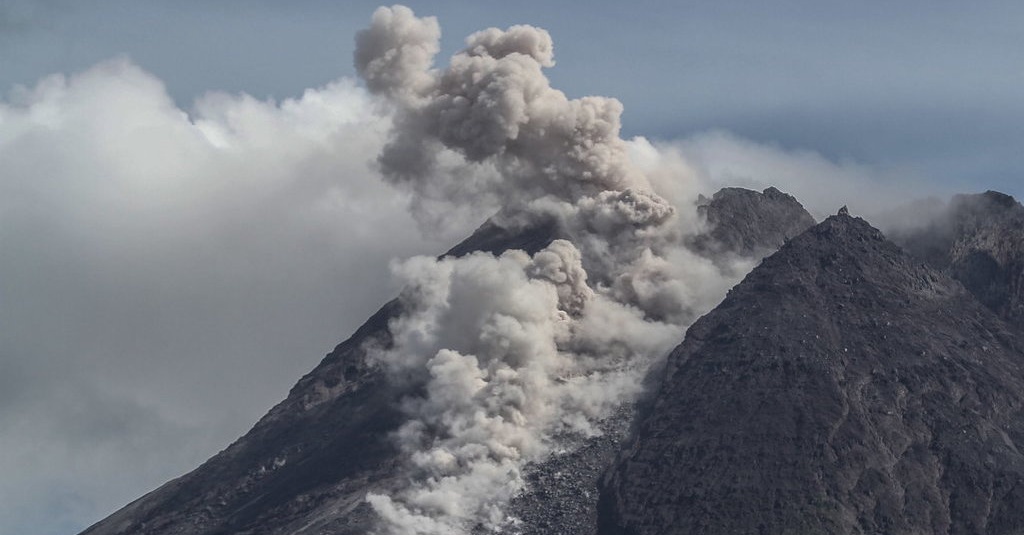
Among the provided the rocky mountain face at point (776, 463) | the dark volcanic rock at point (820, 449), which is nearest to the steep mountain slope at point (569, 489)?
the rocky mountain face at point (776, 463)

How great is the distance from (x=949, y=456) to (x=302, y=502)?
172 ft

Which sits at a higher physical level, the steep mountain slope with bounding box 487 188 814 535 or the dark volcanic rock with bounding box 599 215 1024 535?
the steep mountain slope with bounding box 487 188 814 535

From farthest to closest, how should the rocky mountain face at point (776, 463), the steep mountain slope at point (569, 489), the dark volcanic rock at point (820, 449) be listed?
the steep mountain slope at point (569, 489), the rocky mountain face at point (776, 463), the dark volcanic rock at point (820, 449)

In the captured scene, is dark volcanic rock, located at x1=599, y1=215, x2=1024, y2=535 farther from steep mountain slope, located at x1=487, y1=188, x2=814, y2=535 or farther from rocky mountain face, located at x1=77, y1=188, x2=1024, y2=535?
steep mountain slope, located at x1=487, y1=188, x2=814, y2=535

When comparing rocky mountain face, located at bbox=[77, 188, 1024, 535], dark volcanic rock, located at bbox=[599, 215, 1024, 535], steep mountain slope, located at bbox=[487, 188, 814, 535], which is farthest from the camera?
steep mountain slope, located at bbox=[487, 188, 814, 535]

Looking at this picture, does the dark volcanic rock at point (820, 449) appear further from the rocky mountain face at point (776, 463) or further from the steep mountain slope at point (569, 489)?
the steep mountain slope at point (569, 489)

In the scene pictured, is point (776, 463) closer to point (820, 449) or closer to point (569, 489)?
point (820, 449)

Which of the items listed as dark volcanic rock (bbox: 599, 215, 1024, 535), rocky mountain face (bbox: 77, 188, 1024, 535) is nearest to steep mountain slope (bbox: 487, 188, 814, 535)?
rocky mountain face (bbox: 77, 188, 1024, 535)

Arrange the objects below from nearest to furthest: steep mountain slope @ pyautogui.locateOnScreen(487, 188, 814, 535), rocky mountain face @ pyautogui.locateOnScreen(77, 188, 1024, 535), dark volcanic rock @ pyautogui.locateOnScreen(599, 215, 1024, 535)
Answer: dark volcanic rock @ pyautogui.locateOnScreen(599, 215, 1024, 535) < rocky mountain face @ pyautogui.locateOnScreen(77, 188, 1024, 535) < steep mountain slope @ pyautogui.locateOnScreen(487, 188, 814, 535)

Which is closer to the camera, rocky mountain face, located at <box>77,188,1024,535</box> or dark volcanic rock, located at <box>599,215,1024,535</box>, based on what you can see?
dark volcanic rock, located at <box>599,215,1024,535</box>

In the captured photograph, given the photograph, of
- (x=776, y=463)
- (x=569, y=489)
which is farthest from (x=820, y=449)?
(x=569, y=489)

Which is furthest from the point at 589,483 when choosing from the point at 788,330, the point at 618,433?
the point at 788,330

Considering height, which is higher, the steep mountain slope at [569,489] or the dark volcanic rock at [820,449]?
the steep mountain slope at [569,489]

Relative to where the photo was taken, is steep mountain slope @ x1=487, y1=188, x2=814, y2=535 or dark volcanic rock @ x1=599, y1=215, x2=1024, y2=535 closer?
dark volcanic rock @ x1=599, y1=215, x2=1024, y2=535
